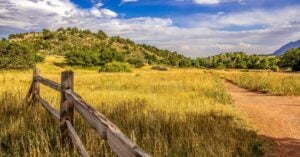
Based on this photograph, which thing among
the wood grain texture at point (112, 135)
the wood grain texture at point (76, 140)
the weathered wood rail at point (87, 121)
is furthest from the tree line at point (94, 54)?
the wood grain texture at point (112, 135)

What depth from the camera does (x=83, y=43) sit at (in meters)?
120

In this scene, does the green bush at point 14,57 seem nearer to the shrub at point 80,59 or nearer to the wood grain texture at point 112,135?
the shrub at point 80,59

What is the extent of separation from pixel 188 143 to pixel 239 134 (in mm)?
1918

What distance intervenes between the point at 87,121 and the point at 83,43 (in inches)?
4654

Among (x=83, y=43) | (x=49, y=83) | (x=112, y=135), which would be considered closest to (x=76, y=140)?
(x=112, y=135)

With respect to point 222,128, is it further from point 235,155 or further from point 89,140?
point 89,140

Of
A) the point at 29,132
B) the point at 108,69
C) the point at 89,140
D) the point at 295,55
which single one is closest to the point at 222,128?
the point at 89,140

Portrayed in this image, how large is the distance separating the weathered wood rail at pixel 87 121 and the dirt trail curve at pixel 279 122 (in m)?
4.02

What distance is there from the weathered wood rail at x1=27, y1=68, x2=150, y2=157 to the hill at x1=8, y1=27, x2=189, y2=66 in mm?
95864

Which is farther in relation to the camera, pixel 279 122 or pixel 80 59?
pixel 80 59

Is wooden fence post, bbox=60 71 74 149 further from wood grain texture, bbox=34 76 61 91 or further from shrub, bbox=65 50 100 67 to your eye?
shrub, bbox=65 50 100 67

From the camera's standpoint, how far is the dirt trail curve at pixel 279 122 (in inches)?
305

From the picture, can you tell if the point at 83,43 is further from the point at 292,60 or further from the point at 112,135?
the point at 112,135

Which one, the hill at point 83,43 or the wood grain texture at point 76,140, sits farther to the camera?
the hill at point 83,43
